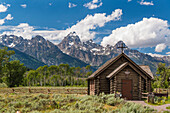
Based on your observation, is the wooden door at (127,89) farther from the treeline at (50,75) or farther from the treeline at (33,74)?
the treeline at (50,75)

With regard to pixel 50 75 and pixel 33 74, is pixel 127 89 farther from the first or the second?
pixel 50 75

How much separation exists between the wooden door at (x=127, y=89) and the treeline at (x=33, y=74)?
5176 cm

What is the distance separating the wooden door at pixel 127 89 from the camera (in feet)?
82.5

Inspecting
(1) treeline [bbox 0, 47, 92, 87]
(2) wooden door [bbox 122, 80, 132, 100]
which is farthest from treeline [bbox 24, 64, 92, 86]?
(2) wooden door [bbox 122, 80, 132, 100]

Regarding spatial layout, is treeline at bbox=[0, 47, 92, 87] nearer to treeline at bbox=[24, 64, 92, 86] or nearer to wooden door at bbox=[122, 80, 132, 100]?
treeline at bbox=[24, 64, 92, 86]

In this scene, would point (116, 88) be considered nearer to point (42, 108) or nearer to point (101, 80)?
point (101, 80)

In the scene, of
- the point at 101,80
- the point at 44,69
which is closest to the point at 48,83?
the point at 44,69

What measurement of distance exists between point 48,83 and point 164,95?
306ft

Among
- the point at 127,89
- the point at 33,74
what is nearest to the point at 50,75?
the point at 33,74

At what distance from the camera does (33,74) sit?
106 m

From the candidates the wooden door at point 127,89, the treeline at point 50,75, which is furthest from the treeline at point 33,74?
the wooden door at point 127,89

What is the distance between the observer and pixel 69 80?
11825cm

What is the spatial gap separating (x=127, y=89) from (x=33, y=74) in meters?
88.3

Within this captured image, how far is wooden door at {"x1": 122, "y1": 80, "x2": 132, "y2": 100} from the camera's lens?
2516 centimetres
